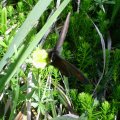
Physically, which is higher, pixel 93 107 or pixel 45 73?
pixel 45 73

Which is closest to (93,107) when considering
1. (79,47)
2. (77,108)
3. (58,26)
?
(77,108)

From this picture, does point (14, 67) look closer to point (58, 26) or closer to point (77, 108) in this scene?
point (77, 108)

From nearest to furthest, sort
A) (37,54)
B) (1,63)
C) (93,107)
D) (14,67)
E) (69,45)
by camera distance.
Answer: (14,67), (1,63), (37,54), (93,107), (69,45)

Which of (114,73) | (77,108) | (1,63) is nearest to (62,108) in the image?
(77,108)

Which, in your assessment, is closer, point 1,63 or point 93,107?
point 1,63

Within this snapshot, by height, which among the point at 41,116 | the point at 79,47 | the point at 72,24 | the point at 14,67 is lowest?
the point at 41,116

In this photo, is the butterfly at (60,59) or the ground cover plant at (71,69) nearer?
the butterfly at (60,59)

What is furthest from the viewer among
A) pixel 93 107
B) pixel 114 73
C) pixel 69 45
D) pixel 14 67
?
pixel 69 45

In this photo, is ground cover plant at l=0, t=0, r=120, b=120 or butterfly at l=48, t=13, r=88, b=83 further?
ground cover plant at l=0, t=0, r=120, b=120
